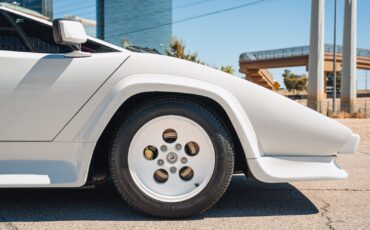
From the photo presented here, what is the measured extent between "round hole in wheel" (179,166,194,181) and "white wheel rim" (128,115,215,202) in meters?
0.01

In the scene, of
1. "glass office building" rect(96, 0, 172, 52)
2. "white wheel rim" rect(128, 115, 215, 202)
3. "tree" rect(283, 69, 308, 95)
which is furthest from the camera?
"glass office building" rect(96, 0, 172, 52)

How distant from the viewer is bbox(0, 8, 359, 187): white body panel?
258 centimetres

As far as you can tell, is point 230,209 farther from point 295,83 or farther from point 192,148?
point 295,83

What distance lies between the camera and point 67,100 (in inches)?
102

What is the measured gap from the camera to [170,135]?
2.64 m

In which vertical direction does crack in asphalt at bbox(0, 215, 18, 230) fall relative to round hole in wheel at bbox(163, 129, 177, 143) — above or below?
below

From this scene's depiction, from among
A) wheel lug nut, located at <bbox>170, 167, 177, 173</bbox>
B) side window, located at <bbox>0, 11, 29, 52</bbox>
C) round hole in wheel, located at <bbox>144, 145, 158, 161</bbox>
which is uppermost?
side window, located at <bbox>0, 11, 29, 52</bbox>

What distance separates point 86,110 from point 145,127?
1.22ft

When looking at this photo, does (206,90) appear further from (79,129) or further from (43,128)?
(43,128)

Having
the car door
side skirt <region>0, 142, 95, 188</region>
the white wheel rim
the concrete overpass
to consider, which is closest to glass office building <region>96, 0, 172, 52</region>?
the concrete overpass

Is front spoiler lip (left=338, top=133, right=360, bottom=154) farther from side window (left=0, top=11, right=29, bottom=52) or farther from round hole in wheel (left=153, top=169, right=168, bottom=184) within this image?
side window (left=0, top=11, right=29, bottom=52)

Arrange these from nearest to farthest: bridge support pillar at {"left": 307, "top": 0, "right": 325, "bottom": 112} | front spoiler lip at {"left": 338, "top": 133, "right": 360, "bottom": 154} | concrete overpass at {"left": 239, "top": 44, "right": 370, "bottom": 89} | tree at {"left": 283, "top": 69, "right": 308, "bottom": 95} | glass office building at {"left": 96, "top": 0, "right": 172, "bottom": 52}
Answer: front spoiler lip at {"left": 338, "top": 133, "right": 360, "bottom": 154}, bridge support pillar at {"left": 307, "top": 0, "right": 325, "bottom": 112}, concrete overpass at {"left": 239, "top": 44, "right": 370, "bottom": 89}, tree at {"left": 283, "top": 69, "right": 308, "bottom": 95}, glass office building at {"left": 96, "top": 0, "right": 172, "bottom": 52}

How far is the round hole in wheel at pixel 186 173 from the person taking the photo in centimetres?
264

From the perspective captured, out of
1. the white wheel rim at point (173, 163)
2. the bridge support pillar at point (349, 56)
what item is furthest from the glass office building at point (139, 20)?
the white wheel rim at point (173, 163)
